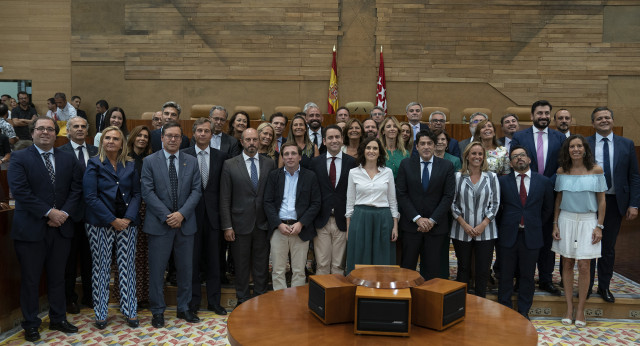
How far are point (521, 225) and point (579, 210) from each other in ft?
Answer: 1.48

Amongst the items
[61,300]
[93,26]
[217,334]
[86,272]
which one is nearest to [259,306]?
[217,334]

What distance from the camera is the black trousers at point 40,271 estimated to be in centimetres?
360

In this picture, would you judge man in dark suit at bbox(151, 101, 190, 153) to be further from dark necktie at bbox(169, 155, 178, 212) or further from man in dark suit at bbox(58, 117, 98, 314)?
dark necktie at bbox(169, 155, 178, 212)

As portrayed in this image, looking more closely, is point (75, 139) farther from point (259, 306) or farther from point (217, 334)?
point (259, 306)

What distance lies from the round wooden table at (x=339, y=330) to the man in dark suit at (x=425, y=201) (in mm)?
1662

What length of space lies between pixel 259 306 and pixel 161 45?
835 cm

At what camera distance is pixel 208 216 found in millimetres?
4133

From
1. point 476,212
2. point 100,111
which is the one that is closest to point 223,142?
point 476,212

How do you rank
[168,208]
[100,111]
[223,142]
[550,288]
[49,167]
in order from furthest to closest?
[100,111]
[223,142]
[550,288]
[168,208]
[49,167]

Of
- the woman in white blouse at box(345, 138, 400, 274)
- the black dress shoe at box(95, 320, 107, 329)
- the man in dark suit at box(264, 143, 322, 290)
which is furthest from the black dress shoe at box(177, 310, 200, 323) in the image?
the woman in white blouse at box(345, 138, 400, 274)

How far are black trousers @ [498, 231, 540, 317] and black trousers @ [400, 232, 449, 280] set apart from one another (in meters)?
0.52

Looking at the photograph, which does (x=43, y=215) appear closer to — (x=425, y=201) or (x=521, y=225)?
(x=425, y=201)

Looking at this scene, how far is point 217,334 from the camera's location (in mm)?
3816

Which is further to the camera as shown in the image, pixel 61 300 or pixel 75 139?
pixel 75 139
